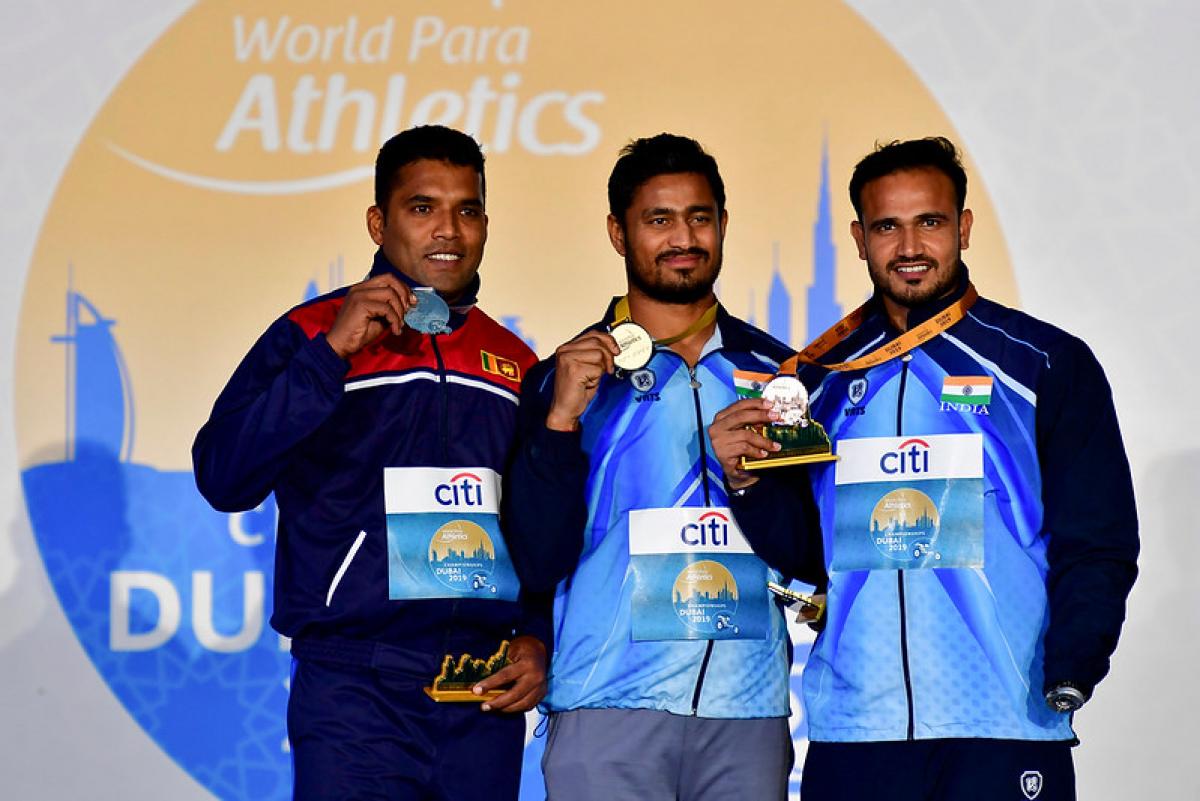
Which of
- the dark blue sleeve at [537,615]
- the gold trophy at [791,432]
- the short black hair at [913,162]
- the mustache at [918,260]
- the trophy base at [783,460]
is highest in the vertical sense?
the short black hair at [913,162]

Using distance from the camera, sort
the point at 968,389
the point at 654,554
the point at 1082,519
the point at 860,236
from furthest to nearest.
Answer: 1. the point at 860,236
2. the point at 654,554
3. the point at 968,389
4. the point at 1082,519

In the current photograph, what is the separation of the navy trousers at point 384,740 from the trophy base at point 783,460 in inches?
26.8

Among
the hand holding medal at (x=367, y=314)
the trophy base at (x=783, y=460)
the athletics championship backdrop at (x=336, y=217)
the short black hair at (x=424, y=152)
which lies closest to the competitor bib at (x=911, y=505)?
the trophy base at (x=783, y=460)

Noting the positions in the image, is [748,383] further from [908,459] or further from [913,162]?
[913,162]

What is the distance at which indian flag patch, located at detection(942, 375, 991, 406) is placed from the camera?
9.48ft

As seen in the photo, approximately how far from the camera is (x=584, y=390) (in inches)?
116

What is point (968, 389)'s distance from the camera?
2.90m

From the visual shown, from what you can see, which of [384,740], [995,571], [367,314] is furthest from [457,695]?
[995,571]

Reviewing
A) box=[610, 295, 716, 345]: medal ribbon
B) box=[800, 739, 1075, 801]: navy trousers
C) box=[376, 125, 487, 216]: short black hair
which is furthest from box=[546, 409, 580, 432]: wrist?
box=[800, 739, 1075, 801]: navy trousers

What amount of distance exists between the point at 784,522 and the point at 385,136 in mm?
2029

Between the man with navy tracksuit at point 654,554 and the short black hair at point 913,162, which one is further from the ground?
the short black hair at point 913,162

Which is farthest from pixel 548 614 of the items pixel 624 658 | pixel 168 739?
pixel 168 739

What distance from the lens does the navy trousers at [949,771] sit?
2754mm

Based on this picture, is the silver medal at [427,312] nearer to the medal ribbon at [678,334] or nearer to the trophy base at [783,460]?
the medal ribbon at [678,334]
